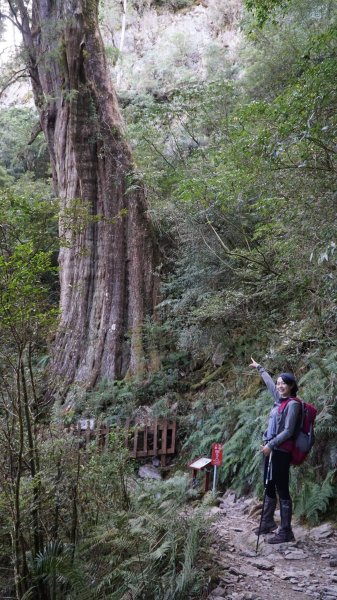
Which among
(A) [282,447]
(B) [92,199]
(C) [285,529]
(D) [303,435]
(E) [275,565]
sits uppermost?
(B) [92,199]

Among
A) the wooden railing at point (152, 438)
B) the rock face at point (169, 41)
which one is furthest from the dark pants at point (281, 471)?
the rock face at point (169, 41)

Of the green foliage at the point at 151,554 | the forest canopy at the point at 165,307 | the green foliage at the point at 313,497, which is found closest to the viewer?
the green foliage at the point at 151,554

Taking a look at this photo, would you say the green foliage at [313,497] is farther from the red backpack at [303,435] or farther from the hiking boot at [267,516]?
the red backpack at [303,435]

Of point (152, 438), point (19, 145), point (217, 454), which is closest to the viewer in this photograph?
point (217, 454)

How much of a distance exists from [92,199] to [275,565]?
9.70m

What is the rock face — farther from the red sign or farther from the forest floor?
the forest floor

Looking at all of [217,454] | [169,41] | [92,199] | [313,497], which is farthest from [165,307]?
[169,41]

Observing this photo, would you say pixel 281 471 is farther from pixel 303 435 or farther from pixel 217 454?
pixel 217 454

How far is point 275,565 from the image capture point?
4.23 metres

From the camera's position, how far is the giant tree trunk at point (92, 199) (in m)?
11.1

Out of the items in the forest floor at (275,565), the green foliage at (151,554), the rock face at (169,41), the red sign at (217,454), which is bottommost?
the forest floor at (275,565)

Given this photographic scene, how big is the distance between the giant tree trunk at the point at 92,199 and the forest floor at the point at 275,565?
6.01 metres

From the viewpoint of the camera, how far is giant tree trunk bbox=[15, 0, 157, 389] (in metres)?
11.1

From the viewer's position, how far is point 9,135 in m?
20.8
